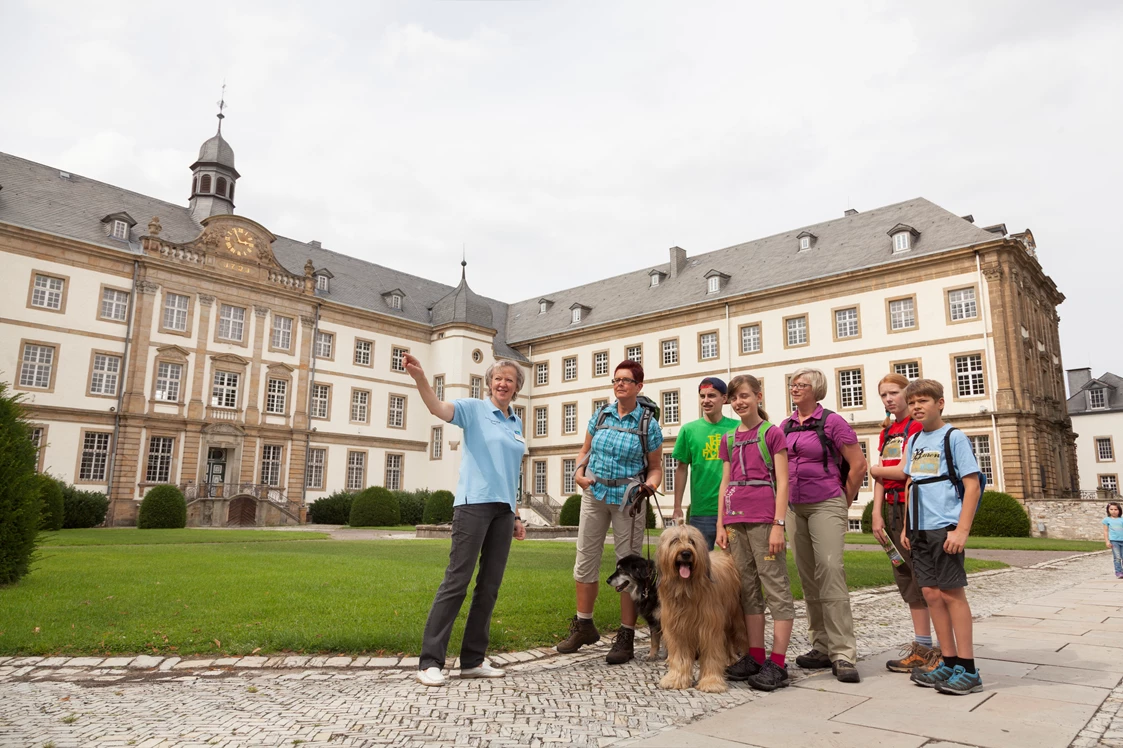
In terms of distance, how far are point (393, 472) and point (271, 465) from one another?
6.88 meters

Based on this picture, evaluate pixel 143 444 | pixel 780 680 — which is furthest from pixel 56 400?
pixel 780 680

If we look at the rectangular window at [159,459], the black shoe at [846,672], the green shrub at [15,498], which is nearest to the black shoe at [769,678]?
the black shoe at [846,672]

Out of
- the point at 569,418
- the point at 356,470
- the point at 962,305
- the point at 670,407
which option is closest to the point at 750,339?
the point at 670,407

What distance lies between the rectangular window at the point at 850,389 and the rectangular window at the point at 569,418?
49.3ft

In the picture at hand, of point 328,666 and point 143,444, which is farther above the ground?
point 143,444

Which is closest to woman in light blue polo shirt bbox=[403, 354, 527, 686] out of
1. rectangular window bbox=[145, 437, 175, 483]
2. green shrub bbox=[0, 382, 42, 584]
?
green shrub bbox=[0, 382, 42, 584]

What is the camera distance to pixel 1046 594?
30.8 feet

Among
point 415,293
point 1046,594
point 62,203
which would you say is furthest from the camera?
point 415,293

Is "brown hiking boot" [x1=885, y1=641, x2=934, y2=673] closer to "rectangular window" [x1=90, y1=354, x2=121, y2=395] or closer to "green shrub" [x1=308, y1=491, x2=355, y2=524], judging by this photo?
"rectangular window" [x1=90, y1=354, x2=121, y2=395]

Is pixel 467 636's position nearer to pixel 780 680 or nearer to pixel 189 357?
pixel 780 680

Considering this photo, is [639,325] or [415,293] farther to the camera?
[415,293]

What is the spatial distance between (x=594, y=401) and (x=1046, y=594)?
1258 inches

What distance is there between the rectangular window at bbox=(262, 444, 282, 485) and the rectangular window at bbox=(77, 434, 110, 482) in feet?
21.1

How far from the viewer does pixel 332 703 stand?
4055mm
